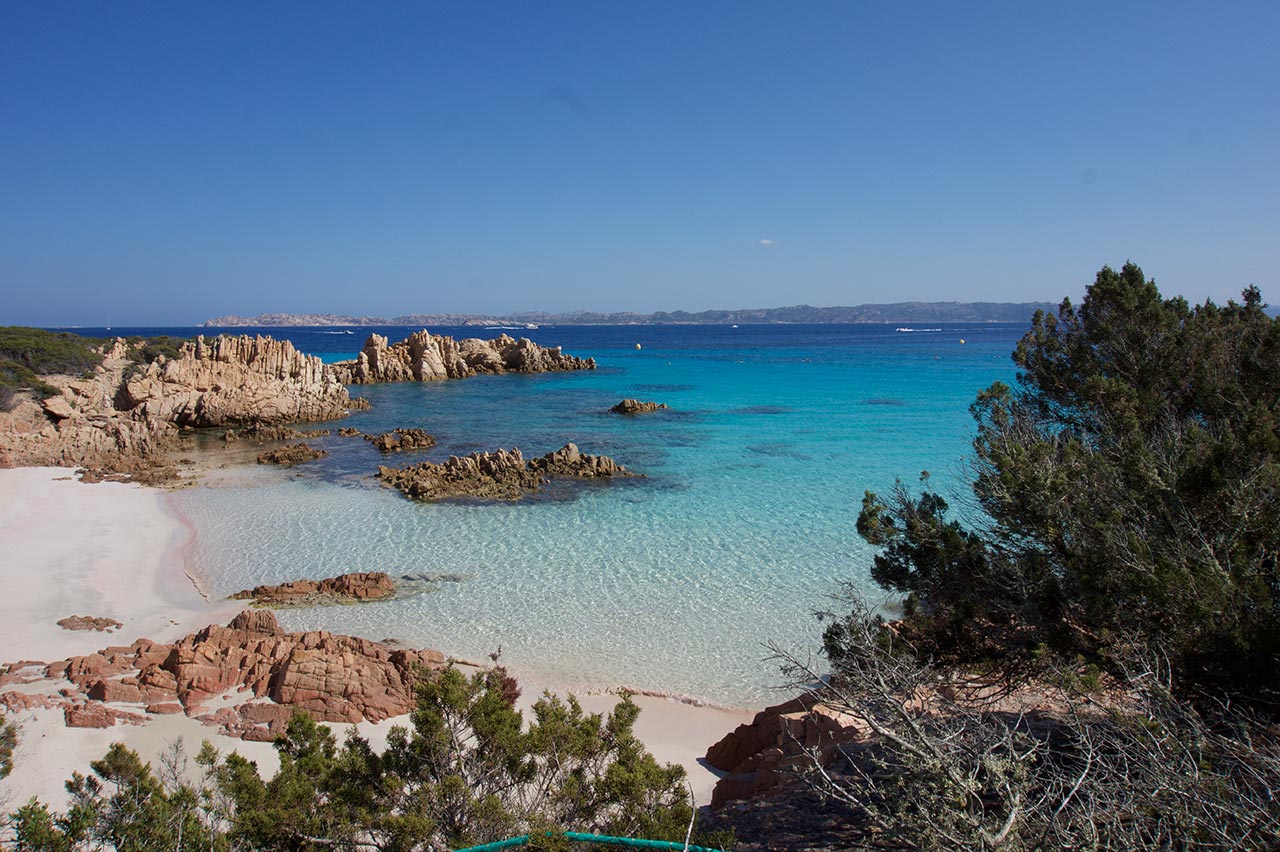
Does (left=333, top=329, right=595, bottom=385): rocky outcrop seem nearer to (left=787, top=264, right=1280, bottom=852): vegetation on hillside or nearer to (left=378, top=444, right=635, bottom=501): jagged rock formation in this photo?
(left=378, top=444, right=635, bottom=501): jagged rock formation

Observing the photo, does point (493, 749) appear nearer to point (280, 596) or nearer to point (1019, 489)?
point (1019, 489)

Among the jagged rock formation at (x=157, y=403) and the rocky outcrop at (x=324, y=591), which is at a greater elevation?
the jagged rock formation at (x=157, y=403)

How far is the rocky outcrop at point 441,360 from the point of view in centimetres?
5262

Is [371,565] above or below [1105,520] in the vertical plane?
below

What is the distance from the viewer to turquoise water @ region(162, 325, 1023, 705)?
10.5m

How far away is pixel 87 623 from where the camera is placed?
10.6 metres

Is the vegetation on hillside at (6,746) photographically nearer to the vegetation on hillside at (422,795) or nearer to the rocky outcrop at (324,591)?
the vegetation on hillside at (422,795)

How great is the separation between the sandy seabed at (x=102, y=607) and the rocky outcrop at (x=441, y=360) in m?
32.1

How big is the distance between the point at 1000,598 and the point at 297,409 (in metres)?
33.0

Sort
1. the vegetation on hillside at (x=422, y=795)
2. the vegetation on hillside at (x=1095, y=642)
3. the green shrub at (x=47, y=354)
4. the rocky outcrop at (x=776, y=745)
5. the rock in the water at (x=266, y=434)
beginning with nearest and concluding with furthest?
the vegetation on hillside at (x=1095, y=642) → the vegetation on hillside at (x=422, y=795) → the rocky outcrop at (x=776, y=745) → the rock in the water at (x=266, y=434) → the green shrub at (x=47, y=354)

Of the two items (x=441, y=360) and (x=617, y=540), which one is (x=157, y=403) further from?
(x=441, y=360)

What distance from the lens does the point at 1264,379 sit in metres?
7.37

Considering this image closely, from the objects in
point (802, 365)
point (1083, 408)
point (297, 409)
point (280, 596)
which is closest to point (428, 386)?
point (297, 409)

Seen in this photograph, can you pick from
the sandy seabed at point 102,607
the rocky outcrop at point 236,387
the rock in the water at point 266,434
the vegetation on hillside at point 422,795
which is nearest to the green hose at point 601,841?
the vegetation on hillside at point 422,795
